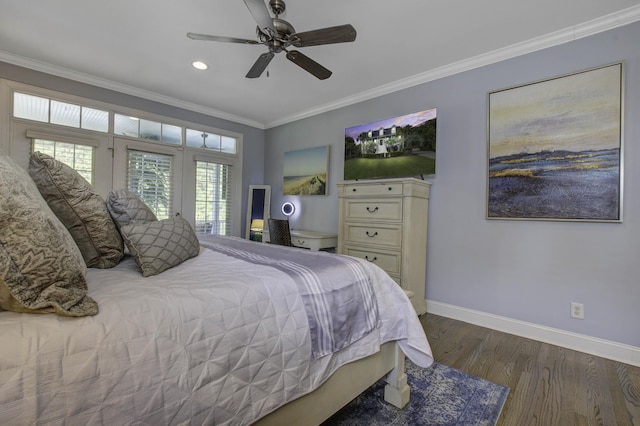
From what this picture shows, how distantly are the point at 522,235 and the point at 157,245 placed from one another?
111 inches

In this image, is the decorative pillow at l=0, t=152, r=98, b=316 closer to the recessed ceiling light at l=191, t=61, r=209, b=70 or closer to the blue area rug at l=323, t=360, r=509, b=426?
the blue area rug at l=323, t=360, r=509, b=426

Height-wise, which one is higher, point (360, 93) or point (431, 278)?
point (360, 93)

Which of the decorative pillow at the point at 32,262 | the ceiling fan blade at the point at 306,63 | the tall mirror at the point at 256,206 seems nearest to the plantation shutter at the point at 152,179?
the tall mirror at the point at 256,206

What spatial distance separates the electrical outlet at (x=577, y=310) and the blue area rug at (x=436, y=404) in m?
1.08

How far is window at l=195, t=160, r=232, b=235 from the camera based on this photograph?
4.43 m

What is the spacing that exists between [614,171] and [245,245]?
277cm

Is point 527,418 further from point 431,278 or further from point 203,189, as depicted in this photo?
point 203,189

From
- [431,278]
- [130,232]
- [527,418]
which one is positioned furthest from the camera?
[431,278]

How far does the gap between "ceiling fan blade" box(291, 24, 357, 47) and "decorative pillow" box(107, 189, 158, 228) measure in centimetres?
145

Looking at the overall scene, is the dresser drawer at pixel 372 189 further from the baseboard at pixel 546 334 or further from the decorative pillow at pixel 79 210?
the decorative pillow at pixel 79 210

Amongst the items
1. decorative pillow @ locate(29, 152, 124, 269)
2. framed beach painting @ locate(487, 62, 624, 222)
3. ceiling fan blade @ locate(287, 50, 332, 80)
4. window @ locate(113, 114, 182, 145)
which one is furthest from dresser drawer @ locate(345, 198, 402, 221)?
window @ locate(113, 114, 182, 145)

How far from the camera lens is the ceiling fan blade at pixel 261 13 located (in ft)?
5.47

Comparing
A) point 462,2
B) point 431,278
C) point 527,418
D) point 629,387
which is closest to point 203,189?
point 431,278

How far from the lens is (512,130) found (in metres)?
2.64
